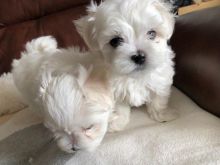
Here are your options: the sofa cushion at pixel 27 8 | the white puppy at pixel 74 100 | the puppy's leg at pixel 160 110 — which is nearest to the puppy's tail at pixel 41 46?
the white puppy at pixel 74 100

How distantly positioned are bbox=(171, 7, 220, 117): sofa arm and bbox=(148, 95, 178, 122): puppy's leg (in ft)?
0.35

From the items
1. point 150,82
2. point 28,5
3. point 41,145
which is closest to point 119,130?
point 150,82

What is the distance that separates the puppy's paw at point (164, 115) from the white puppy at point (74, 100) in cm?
19

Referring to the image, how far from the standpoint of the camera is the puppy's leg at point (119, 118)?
137 centimetres

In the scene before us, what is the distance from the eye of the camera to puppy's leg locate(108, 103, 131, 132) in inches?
53.9

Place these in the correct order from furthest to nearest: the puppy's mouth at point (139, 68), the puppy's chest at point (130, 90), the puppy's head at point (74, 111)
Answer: the puppy's chest at point (130, 90)
the puppy's mouth at point (139, 68)
the puppy's head at point (74, 111)

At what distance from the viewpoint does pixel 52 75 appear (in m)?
1.23

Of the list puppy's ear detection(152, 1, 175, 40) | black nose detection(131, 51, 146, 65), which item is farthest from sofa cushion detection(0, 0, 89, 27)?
black nose detection(131, 51, 146, 65)

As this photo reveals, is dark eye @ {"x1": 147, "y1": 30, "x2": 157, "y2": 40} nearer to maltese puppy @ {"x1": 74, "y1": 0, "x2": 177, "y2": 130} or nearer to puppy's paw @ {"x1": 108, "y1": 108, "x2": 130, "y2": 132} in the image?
maltese puppy @ {"x1": 74, "y1": 0, "x2": 177, "y2": 130}

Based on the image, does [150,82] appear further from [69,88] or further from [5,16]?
[5,16]

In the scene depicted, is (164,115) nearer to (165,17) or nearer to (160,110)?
(160,110)

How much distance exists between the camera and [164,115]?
4.56 ft

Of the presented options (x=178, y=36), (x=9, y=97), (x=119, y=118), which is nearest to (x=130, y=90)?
(x=119, y=118)

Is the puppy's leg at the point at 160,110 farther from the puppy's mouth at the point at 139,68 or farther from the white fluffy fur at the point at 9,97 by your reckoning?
the white fluffy fur at the point at 9,97
